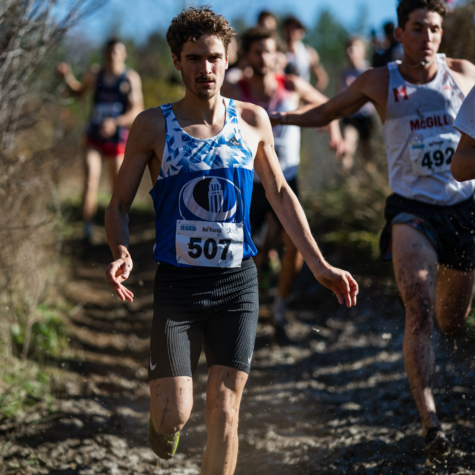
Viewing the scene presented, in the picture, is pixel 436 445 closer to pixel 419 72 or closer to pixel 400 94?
pixel 400 94

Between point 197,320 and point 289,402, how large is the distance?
199 cm

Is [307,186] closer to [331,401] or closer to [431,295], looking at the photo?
[331,401]

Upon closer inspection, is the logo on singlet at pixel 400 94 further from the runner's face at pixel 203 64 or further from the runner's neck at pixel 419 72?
the runner's face at pixel 203 64

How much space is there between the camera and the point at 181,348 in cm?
286

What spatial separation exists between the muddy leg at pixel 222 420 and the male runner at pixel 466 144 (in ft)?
4.65

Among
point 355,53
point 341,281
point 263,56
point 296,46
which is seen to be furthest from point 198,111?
point 355,53

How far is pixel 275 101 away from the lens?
5422mm

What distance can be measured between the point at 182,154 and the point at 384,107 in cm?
159

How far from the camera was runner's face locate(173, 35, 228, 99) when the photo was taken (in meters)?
2.90

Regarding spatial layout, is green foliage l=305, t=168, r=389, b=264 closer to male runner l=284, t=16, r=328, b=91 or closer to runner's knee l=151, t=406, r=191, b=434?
male runner l=284, t=16, r=328, b=91

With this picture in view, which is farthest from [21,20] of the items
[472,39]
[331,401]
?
[472,39]

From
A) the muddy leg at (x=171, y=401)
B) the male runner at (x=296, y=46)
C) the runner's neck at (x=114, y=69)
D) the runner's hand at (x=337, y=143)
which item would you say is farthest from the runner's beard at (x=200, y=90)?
the male runner at (x=296, y=46)

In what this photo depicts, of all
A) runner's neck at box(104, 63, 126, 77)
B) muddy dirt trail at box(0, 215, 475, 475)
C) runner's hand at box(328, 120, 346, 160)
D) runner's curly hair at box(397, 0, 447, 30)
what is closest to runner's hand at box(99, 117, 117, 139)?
runner's neck at box(104, 63, 126, 77)

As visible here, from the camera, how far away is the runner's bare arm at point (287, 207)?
2.87m
